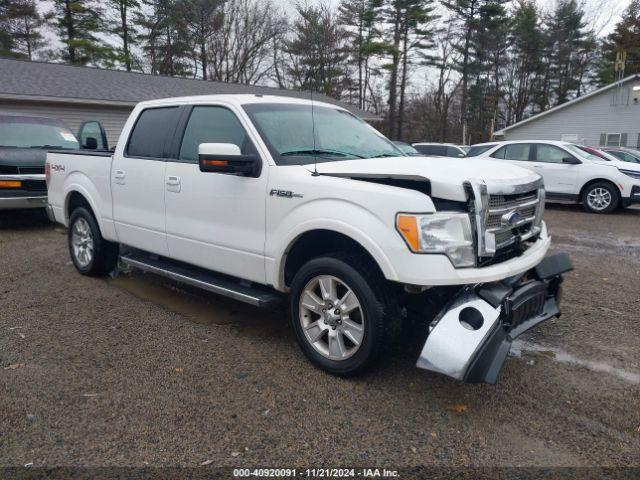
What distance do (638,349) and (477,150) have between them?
33.8ft

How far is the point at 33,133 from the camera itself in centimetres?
937

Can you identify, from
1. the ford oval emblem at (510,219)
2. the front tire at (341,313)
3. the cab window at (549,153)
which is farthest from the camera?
the cab window at (549,153)

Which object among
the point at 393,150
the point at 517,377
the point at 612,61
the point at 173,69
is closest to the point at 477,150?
the point at 393,150

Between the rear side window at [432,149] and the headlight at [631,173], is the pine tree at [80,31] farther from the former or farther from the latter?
the headlight at [631,173]

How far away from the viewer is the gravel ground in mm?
2693

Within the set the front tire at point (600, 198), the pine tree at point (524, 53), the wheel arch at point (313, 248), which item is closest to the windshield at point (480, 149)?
the front tire at point (600, 198)

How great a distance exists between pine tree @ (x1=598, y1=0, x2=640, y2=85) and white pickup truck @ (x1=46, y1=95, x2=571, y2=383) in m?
43.9

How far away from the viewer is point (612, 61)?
134 feet

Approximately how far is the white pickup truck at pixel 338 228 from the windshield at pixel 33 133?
5.30 meters

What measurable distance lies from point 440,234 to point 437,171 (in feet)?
1.56

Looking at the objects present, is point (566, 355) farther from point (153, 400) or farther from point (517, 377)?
point (153, 400)

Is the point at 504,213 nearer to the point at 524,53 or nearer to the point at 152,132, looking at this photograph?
the point at 152,132

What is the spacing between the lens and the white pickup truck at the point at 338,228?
2984 millimetres

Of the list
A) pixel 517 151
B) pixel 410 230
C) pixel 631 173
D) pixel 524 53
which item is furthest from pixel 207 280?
pixel 524 53
